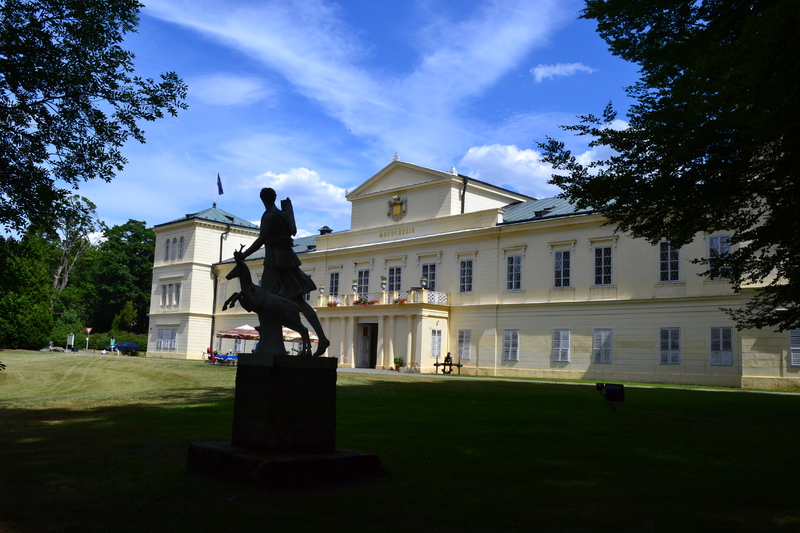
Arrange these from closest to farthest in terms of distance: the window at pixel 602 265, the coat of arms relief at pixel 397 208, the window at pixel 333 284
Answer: the window at pixel 602 265, the coat of arms relief at pixel 397 208, the window at pixel 333 284

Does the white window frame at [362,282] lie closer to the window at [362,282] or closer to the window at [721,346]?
the window at [362,282]

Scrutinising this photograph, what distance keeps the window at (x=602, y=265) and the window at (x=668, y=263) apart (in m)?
2.42

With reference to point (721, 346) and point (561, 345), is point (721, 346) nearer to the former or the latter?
point (721, 346)

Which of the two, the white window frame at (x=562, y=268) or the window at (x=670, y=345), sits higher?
the white window frame at (x=562, y=268)

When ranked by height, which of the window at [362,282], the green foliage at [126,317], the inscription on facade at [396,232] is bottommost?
the green foliage at [126,317]

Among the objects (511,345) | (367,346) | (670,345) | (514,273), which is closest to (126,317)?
(367,346)

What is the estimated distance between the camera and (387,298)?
37906 millimetres

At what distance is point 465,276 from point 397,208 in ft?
22.6

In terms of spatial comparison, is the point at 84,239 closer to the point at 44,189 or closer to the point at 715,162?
the point at 44,189

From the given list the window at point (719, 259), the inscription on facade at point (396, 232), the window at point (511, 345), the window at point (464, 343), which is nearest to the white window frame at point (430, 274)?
the inscription on facade at point (396, 232)

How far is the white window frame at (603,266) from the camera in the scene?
31.0 metres

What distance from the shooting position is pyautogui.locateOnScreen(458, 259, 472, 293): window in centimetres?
3644

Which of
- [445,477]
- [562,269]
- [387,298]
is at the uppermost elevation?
[562,269]

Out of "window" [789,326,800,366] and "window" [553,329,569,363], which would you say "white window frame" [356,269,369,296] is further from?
"window" [789,326,800,366]
